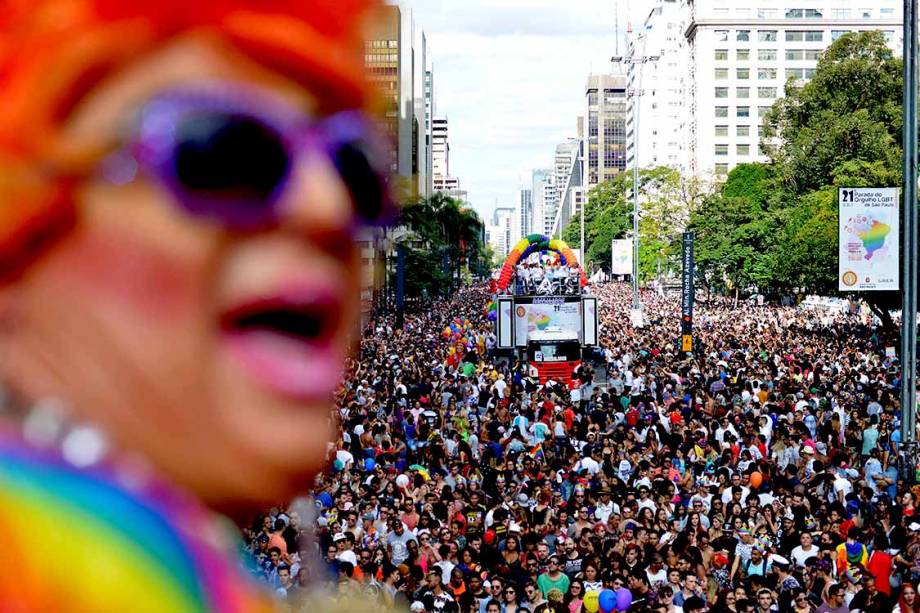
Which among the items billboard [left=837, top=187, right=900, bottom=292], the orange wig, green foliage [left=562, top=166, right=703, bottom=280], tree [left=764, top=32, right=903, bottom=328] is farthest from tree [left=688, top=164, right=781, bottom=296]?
the orange wig

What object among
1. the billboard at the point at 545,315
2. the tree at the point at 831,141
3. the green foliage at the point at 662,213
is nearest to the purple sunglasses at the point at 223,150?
the billboard at the point at 545,315

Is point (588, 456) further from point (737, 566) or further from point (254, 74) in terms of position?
point (254, 74)

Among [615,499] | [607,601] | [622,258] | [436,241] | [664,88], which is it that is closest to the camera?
[607,601]

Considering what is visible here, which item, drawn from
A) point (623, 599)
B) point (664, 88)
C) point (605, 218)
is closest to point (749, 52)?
point (605, 218)

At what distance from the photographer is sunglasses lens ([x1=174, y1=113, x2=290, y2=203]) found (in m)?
1.54

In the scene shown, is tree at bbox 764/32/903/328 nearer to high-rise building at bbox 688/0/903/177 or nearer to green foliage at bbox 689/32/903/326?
green foliage at bbox 689/32/903/326

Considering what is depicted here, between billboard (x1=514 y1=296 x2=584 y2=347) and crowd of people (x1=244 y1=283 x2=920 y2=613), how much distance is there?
254 inches

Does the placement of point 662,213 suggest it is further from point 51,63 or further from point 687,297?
point 51,63

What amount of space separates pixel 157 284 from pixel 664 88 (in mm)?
147911

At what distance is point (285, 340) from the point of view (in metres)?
1.66

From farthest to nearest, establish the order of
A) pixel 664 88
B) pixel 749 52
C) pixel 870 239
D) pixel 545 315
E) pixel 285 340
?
pixel 664 88
pixel 749 52
pixel 545 315
pixel 870 239
pixel 285 340

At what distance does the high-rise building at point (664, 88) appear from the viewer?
136 m

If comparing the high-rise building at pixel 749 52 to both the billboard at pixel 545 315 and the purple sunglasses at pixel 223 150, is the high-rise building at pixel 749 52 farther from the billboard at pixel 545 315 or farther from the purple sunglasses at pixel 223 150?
the purple sunglasses at pixel 223 150

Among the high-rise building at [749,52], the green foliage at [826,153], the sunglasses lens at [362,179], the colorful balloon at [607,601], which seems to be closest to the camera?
the sunglasses lens at [362,179]
